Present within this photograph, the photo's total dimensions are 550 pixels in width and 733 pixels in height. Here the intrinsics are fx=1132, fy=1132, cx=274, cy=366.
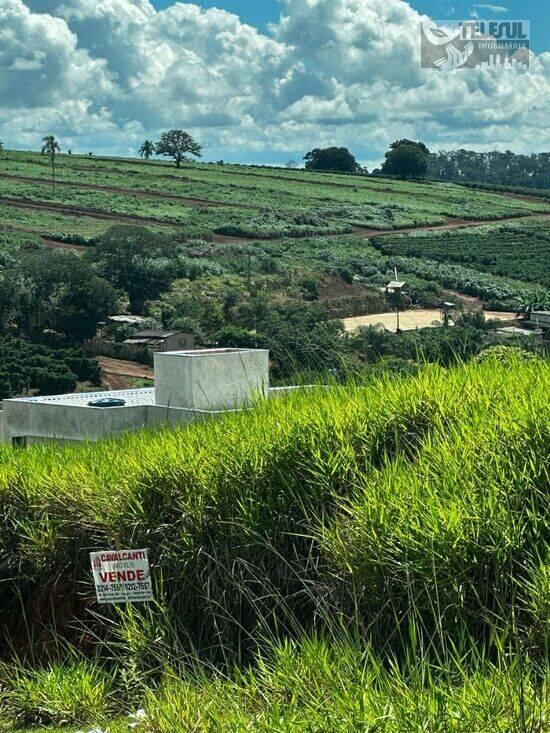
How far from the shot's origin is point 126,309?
298ft

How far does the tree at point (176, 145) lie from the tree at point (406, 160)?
32.0 m

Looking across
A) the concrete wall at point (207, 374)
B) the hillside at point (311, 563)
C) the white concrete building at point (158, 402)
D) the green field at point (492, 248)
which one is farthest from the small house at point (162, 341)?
the hillside at point (311, 563)

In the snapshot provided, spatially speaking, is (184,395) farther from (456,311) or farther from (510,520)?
(456,311)

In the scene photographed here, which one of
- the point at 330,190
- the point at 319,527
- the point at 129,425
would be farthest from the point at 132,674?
the point at 330,190

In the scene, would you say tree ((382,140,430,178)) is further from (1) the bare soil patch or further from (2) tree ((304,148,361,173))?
(1) the bare soil patch

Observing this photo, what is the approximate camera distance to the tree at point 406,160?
17875 centimetres

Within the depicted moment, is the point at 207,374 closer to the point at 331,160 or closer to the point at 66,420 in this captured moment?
the point at 66,420

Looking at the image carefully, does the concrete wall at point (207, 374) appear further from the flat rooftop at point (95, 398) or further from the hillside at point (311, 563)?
the hillside at point (311, 563)

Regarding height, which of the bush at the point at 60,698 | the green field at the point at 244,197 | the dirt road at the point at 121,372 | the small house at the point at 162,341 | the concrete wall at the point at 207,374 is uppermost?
the green field at the point at 244,197

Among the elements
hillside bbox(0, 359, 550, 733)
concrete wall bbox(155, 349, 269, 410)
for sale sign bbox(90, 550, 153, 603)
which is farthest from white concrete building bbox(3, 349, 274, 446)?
for sale sign bbox(90, 550, 153, 603)

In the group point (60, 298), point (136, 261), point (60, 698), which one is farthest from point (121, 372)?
point (60, 698)

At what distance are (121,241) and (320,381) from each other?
9227cm

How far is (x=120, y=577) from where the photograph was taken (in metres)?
7.71

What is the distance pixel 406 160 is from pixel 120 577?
17574cm
